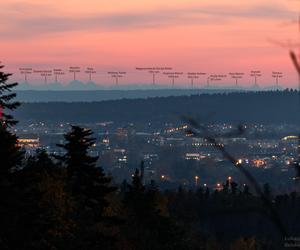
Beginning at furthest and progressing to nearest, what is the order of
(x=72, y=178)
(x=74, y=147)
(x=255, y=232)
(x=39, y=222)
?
(x=255, y=232) < (x=72, y=178) < (x=74, y=147) < (x=39, y=222)

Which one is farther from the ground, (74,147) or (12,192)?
(74,147)

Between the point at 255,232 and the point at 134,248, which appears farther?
the point at 255,232

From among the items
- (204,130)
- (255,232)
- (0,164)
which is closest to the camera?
(204,130)

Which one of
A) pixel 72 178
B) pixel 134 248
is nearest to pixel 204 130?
pixel 72 178

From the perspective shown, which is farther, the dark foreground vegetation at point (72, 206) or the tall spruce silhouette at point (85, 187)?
the tall spruce silhouette at point (85, 187)

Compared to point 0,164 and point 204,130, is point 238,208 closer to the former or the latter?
point 0,164

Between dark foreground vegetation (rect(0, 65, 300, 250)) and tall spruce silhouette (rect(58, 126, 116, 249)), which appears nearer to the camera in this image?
dark foreground vegetation (rect(0, 65, 300, 250))

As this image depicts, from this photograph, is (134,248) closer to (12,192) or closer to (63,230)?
(63,230)

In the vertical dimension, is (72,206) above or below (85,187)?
below

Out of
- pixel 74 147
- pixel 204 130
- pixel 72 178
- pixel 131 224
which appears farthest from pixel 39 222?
pixel 131 224
